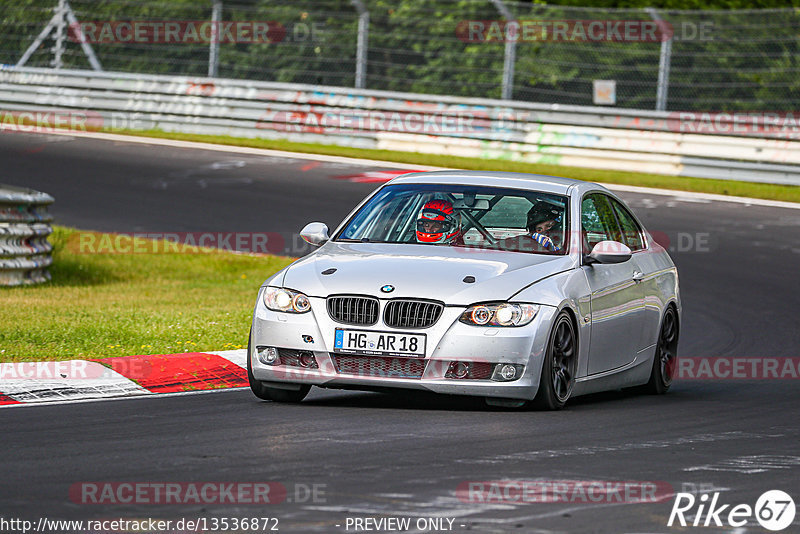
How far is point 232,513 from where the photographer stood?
222 inches

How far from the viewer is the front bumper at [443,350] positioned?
8.30m

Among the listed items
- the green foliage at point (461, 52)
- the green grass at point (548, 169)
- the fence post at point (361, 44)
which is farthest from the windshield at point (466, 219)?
the fence post at point (361, 44)

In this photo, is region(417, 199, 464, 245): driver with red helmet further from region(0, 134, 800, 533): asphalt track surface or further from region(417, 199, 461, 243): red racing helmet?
region(0, 134, 800, 533): asphalt track surface

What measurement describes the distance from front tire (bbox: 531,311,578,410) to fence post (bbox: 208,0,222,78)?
19.2 m

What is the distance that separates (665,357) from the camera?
10.6m

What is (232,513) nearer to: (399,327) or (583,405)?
(399,327)

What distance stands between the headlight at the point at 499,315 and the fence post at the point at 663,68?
15573 mm

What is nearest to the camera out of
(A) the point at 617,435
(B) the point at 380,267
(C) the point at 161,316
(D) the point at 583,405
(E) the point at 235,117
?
(A) the point at 617,435

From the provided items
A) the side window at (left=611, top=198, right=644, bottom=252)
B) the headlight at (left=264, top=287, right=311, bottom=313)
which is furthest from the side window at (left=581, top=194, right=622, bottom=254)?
the headlight at (left=264, top=287, right=311, bottom=313)

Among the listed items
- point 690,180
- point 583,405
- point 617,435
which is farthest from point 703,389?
point 690,180

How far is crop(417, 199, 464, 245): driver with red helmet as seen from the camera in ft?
30.9

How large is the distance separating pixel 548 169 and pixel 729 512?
→ 18055 millimetres

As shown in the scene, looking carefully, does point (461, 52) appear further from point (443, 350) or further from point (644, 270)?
point (443, 350)

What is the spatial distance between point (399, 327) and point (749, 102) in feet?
52.1
